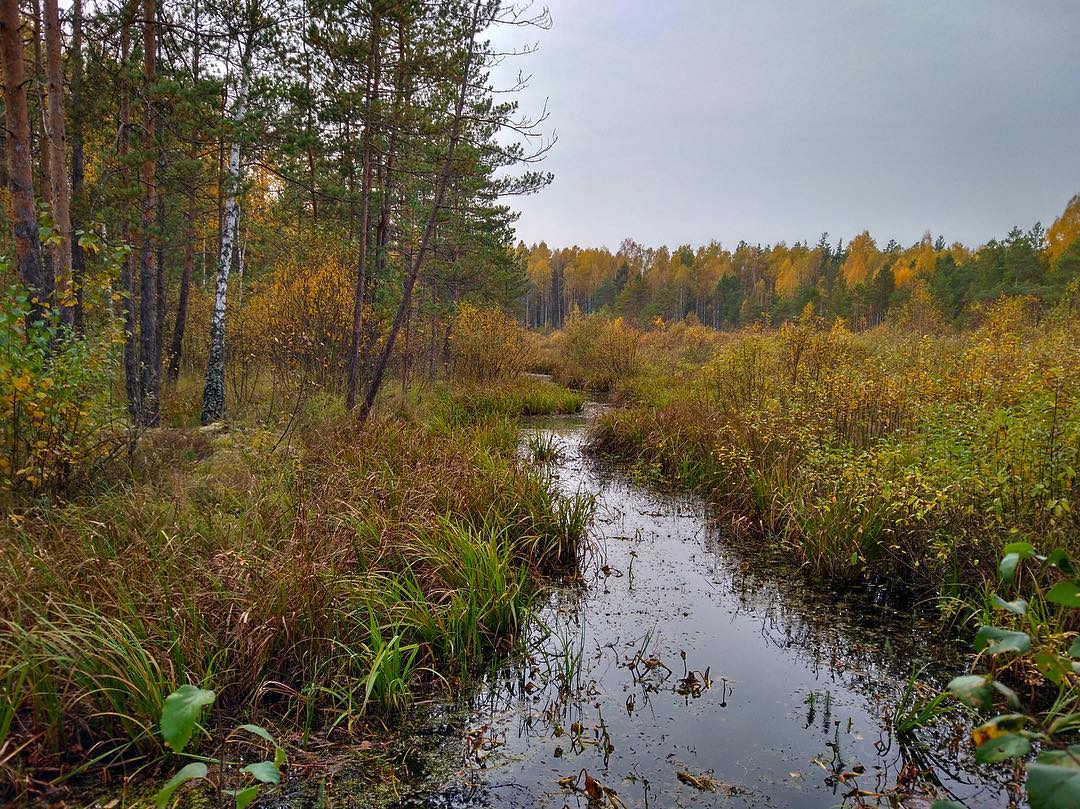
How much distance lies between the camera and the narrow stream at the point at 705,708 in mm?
2670

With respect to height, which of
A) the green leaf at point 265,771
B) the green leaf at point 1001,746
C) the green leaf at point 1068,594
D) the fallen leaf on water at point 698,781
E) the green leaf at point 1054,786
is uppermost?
the green leaf at point 1068,594

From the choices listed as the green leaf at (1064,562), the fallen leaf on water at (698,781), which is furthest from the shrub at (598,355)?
the green leaf at (1064,562)

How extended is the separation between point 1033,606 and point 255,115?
30.2 ft

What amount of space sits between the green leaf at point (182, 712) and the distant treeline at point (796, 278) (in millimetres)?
25089

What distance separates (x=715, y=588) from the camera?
4.77m

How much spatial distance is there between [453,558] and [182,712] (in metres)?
2.86

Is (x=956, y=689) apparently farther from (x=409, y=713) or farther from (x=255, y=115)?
(x=255, y=115)

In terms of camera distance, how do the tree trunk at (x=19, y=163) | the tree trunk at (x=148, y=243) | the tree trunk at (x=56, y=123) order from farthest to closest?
the tree trunk at (x=148, y=243) → the tree trunk at (x=56, y=123) → the tree trunk at (x=19, y=163)

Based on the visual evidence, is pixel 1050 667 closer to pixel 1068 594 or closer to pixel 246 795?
pixel 1068 594

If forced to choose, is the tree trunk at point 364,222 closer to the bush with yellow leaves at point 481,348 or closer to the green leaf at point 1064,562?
the bush with yellow leaves at point 481,348

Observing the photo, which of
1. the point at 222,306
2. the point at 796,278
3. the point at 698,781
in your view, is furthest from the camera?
the point at 796,278

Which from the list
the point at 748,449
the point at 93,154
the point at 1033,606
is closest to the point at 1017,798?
the point at 1033,606

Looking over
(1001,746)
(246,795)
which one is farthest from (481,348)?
(1001,746)

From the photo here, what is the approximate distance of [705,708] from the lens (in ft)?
10.8
